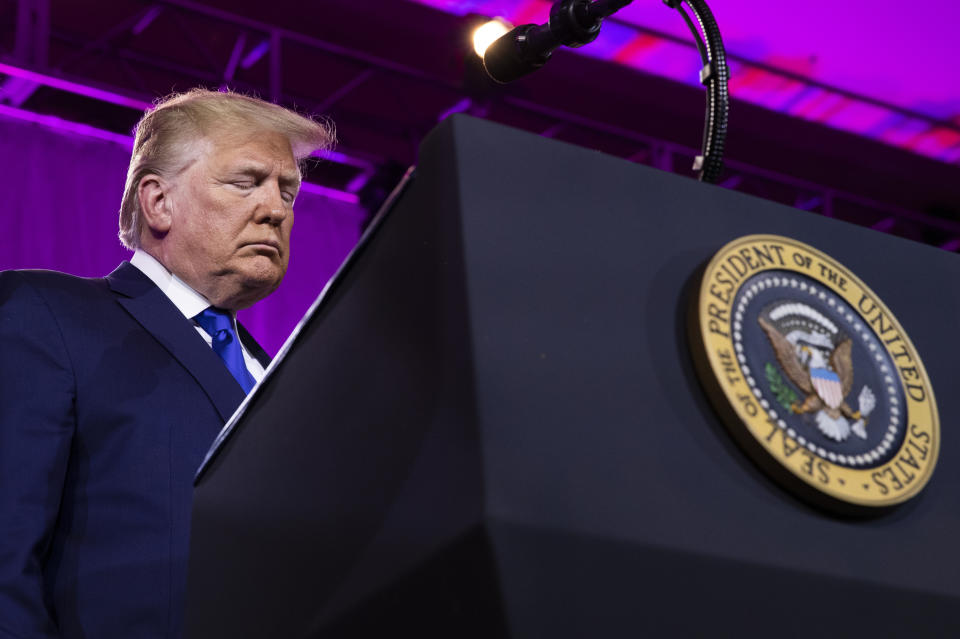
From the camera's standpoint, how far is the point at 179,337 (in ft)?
4.65

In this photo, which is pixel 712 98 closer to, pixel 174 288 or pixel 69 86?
pixel 174 288

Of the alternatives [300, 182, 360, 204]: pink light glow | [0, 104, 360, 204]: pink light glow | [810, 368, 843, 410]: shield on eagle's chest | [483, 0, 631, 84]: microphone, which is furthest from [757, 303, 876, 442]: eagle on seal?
[300, 182, 360, 204]: pink light glow

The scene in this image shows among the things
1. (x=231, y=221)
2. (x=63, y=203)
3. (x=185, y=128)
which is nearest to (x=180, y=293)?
(x=231, y=221)

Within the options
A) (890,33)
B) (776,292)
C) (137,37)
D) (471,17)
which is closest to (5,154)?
(137,37)

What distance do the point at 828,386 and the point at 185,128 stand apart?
48.2 inches

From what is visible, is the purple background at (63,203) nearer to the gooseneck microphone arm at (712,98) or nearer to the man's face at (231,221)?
the man's face at (231,221)

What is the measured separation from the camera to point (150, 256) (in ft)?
5.44

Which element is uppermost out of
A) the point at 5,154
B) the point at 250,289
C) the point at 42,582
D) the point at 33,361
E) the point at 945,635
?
the point at 5,154

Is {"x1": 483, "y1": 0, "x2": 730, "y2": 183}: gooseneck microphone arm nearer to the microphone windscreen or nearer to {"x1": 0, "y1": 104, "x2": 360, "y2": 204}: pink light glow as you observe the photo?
the microphone windscreen

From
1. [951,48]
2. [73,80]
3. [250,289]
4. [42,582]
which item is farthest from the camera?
[951,48]

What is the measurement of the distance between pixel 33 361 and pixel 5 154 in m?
3.24

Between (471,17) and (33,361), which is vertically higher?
(471,17)

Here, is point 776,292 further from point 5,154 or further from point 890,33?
point 890,33

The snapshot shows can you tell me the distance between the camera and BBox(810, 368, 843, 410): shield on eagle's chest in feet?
2.29
